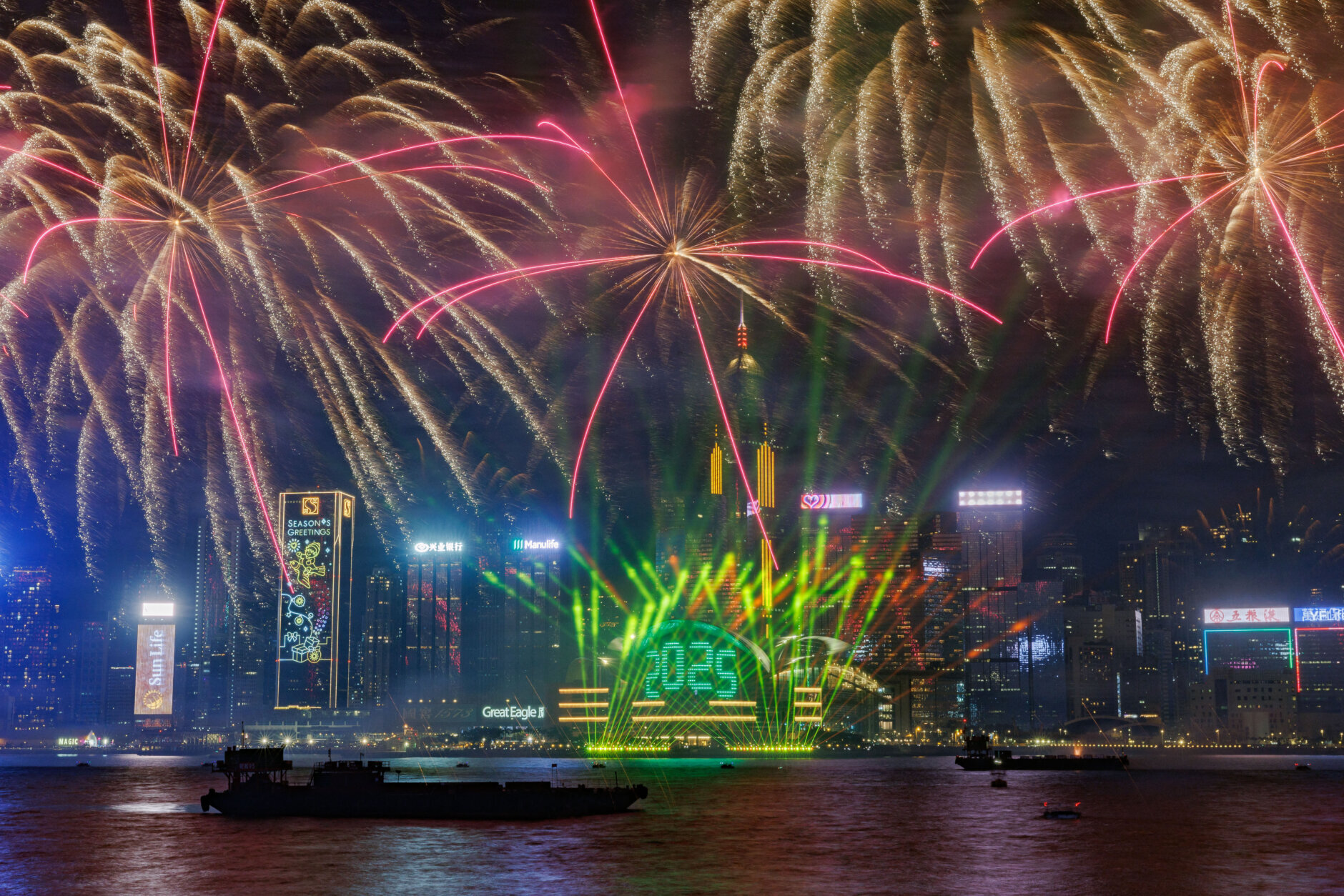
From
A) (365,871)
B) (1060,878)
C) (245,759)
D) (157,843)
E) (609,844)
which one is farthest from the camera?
(245,759)

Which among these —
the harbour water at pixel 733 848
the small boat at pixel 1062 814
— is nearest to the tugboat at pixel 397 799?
the harbour water at pixel 733 848

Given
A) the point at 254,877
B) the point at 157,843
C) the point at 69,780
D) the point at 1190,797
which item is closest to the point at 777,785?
the point at 1190,797

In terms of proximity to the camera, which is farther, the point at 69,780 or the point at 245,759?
the point at 69,780

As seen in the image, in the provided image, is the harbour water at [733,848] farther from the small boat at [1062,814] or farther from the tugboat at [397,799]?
the tugboat at [397,799]

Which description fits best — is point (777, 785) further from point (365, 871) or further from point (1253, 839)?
point (365, 871)

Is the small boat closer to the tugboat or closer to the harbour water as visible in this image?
the harbour water

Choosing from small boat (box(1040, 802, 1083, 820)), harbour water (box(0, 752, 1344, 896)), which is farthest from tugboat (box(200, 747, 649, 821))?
small boat (box(1040, 802, 1083, 820))
